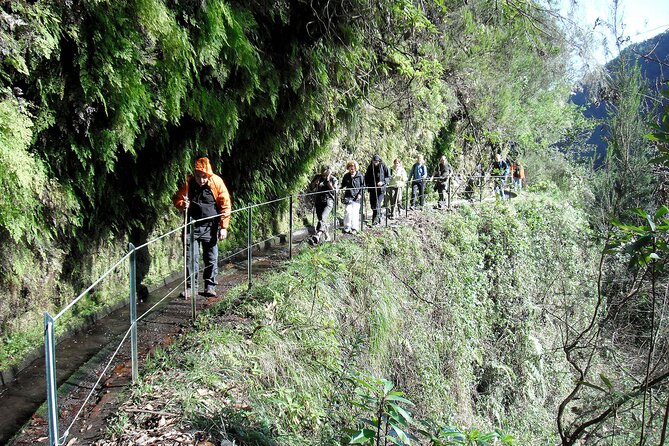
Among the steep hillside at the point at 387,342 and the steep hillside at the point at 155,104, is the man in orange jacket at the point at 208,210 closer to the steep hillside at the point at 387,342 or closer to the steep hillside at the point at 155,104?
the steep hillside at the point at 387,342

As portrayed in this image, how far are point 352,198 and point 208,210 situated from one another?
4.58m

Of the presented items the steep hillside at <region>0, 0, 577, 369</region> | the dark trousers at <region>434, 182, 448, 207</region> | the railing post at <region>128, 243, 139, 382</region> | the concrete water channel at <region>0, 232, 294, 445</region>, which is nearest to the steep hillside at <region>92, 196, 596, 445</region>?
the railing post at <region>128, 243, 139, 382</region>

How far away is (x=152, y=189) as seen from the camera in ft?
25.6

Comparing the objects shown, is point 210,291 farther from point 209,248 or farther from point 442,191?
point 442,191

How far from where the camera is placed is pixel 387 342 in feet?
24.8

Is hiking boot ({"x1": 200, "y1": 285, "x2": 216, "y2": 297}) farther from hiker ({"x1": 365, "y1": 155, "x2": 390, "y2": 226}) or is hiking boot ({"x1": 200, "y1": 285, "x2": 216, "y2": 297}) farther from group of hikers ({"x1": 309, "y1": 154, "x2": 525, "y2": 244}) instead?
hiker ({"x1": 365, "y1": 155, "x2": 390, "y2": 226})

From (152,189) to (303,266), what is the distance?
2.79m

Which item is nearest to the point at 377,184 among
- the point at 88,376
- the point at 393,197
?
the point at 393,197

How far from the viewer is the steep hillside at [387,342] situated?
4.01 metres

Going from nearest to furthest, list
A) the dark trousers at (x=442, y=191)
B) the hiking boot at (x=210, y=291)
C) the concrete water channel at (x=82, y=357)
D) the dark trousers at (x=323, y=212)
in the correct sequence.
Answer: the concrete water channel at (x=82, y=357) → the hiking boot at (x=210, y=291) → the dark trousers at (x=323, y=212) → the dark trousers at (x=442, y=191)

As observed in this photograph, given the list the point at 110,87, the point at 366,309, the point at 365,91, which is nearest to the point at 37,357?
the point at 110,87

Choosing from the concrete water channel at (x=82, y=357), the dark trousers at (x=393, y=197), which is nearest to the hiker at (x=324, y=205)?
the concrete water channel at (x=82, y=357)

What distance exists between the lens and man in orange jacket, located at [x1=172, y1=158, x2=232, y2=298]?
6.38 meters

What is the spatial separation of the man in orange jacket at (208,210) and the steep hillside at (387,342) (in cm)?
57
